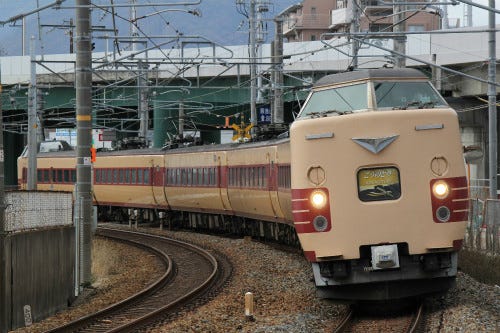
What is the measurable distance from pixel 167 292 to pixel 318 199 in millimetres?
6315

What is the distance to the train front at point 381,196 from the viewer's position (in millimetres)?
11867

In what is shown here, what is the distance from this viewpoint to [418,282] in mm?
12227

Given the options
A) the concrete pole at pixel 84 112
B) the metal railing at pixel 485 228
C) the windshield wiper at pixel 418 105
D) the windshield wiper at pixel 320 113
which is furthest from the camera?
the metal railing at pixel 485 228

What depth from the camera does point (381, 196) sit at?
11.9 m

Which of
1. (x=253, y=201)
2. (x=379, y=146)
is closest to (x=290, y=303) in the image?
(x=379, y=146)

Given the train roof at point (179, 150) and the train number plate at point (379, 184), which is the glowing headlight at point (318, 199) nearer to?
the train number plate at point (379, 184)

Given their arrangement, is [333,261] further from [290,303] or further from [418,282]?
[290,303]

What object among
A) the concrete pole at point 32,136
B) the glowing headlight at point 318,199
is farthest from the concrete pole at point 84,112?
the concrete pole at point 32,136

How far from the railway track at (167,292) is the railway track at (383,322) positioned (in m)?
2.86

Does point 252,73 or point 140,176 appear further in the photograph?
point 252,73

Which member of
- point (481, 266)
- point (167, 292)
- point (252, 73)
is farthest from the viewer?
point (252, 73)

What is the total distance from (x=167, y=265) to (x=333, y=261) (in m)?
10.9

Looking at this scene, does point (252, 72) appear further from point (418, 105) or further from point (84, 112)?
point (418, 105)

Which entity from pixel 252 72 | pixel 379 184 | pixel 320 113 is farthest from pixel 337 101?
pixel 252 72
